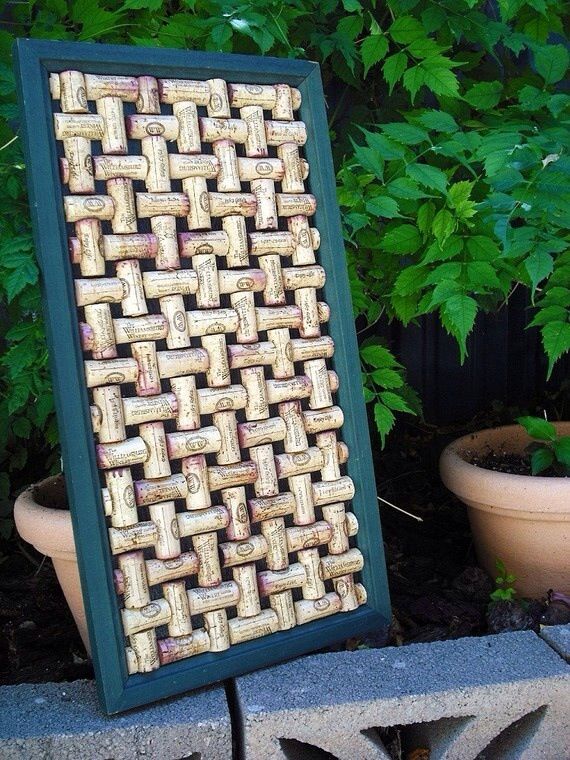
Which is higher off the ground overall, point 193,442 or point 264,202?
point 264,202

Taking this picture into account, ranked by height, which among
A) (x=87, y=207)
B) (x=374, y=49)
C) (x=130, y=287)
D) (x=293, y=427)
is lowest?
(x=293, y=427)

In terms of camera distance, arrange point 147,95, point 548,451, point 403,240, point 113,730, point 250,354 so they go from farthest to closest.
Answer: point 548,451 < point 403,240 < point 250,354 < point 147,95 < point 113,730

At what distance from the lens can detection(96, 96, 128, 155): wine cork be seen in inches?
62.7

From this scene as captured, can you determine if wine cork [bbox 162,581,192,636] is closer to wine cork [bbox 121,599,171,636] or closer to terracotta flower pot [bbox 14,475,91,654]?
wine cork [bbox 121,599,171,636]

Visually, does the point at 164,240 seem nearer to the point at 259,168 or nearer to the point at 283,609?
the point at 259,168

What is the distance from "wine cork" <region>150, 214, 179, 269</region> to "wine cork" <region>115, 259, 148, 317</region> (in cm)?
6

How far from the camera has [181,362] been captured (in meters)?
1.66

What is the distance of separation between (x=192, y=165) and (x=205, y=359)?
403 mm

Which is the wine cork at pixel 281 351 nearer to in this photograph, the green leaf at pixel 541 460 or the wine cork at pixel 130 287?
the wine cork at pixel 130 287

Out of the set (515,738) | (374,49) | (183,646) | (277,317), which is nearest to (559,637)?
(515,738)

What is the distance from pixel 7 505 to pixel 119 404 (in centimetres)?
108

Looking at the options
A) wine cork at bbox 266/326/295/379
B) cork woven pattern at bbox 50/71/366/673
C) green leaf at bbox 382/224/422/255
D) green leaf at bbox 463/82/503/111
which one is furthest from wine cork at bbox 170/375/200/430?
green leaf at bbox 463/82/503/111

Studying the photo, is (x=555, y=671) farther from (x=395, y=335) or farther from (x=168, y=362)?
(x=395, y=335)

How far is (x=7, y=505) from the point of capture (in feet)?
8.12
